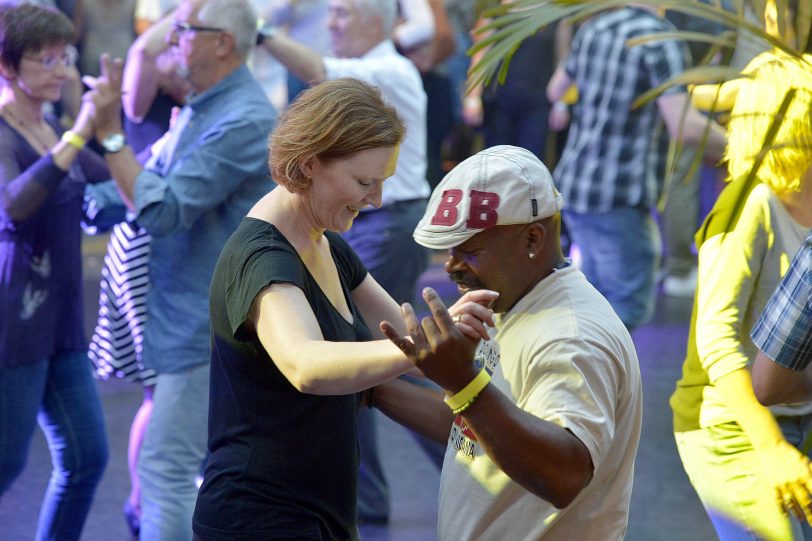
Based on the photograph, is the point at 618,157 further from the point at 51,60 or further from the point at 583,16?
the point at 583,16

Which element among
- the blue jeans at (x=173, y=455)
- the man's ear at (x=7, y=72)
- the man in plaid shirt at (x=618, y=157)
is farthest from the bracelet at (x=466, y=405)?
the man in plaid shirt at (x=618, y=157)

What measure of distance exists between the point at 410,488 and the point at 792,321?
2926 millimetres

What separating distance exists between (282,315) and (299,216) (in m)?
0.31

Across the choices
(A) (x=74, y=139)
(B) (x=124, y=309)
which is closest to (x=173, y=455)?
(B) (x=124, y=309)

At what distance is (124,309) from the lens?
157 inches

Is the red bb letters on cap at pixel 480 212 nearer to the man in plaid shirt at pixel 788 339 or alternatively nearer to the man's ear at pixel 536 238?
the man's ear at pixel 536 238

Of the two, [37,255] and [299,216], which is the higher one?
[299,216]

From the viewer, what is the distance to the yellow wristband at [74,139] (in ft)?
12.0

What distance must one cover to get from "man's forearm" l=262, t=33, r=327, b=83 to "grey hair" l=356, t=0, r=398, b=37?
1.37ft

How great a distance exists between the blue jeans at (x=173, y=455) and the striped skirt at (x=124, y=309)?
14.2 inches

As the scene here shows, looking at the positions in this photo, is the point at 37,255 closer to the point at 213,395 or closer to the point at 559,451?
the point at 213,395

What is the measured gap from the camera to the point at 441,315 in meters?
1.79

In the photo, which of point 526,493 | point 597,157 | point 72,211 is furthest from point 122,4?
point 526,493

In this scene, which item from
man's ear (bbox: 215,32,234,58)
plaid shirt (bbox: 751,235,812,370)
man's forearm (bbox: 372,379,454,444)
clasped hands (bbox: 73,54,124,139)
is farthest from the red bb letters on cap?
clasped hands (bbox: 73,54,124,139)
